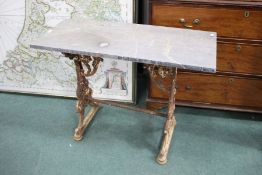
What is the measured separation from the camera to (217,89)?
2.84 m

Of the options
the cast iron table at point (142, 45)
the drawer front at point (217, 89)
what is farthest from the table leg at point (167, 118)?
the drawer front at point (217, 89)

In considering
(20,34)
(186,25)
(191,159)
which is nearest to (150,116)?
(191,159)

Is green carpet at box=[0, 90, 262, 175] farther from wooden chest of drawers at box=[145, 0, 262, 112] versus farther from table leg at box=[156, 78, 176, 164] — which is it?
wooden chest of drawers at box=[145, 0, 262, 112]

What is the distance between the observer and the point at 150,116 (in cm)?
304

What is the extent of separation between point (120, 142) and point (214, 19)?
3.84 feet

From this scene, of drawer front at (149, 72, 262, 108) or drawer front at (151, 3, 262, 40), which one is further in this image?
drawer front at (149, 72, 262, 108)

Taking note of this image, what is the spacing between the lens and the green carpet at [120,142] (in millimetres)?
2531

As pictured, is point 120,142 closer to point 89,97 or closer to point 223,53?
point 89,97

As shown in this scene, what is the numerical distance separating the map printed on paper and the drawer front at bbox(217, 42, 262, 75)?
0.76 metres

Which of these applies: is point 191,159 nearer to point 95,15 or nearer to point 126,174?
point 126,174

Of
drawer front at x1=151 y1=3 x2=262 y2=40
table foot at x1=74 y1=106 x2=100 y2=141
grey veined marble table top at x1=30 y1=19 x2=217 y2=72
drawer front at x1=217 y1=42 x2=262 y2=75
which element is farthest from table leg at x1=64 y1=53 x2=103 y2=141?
drawer front at x1=217 y1=42 x2=262 y2=75

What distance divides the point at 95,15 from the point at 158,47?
897mm

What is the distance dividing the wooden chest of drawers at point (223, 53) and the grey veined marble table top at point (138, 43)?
20cm

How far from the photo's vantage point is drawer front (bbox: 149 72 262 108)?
2.78 meters
